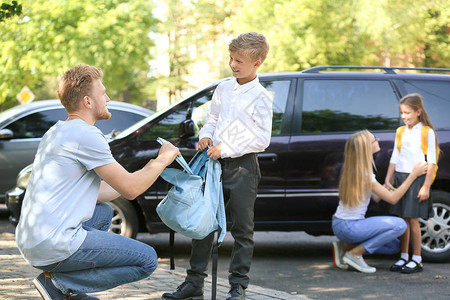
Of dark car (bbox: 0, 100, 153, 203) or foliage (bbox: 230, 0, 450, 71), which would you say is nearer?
dark car (bbox: 0, 100, 153, 203)

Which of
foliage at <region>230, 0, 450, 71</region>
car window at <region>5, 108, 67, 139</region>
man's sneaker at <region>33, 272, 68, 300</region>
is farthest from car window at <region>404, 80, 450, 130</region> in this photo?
foliage at <region>230, 0, 450, 71</region>

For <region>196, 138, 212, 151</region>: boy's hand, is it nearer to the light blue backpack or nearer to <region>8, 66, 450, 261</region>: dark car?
the light blue backpack

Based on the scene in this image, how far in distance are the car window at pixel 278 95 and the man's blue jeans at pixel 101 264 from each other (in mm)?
3644

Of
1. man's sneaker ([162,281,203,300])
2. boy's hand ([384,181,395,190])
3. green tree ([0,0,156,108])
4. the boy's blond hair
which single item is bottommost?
man's sneaker ([162,281,203,300])

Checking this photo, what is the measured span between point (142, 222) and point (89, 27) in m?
17.7

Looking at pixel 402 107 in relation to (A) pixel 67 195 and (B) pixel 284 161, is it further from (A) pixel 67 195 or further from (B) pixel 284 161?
(A) pixel 67 195

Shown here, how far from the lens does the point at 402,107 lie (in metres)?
7.44

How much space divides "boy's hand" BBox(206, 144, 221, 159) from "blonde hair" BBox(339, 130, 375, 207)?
A: 2335 mm

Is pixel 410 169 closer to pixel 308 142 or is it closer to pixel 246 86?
pixel 308 142

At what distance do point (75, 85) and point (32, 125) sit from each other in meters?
7.18

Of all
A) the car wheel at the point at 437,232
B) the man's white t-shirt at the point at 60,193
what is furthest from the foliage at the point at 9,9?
the car wheel at the point at 437,232

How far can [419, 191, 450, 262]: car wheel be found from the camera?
25.4ft

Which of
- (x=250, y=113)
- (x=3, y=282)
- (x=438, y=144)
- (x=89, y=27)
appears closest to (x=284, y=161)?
(x=438, y=144)

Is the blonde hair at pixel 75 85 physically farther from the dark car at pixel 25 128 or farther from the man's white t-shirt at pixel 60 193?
the dark car at pixel 25 128
